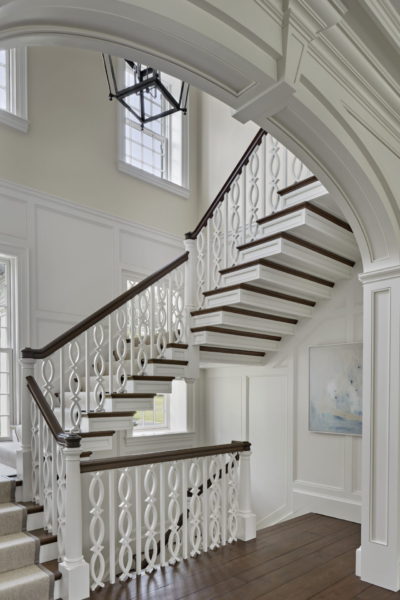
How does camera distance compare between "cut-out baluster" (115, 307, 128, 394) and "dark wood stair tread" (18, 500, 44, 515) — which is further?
"cut-out baluster" (115, 307, 128, 394)

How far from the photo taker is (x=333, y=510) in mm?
5215

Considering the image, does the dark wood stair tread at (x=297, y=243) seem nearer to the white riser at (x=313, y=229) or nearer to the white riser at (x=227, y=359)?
the white riser at (x=313, y=229)

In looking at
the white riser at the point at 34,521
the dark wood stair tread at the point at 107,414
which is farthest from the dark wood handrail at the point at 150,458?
the white riser at the point at 34,521

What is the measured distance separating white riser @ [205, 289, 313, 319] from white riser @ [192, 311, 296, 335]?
4.7 inches

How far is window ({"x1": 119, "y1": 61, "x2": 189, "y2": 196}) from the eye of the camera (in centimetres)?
699

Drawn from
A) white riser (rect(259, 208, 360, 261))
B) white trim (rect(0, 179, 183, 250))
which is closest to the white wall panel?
white trim (rect(0, 179, 183, 250))

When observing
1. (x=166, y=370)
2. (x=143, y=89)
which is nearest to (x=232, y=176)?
(x=143, y=89)

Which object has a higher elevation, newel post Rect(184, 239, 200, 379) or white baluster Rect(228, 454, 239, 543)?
newel post Rect(184, 239, 200, 379)

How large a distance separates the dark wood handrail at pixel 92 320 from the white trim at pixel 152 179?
2.27 m

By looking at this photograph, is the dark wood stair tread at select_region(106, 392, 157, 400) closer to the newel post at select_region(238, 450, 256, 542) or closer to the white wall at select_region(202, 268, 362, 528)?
the newel post at select_region(238, 450, 256, 542)

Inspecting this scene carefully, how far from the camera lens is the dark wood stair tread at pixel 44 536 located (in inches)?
145

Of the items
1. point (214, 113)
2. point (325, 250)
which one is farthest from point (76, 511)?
point (214, 113)

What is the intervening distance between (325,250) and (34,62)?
4154mm

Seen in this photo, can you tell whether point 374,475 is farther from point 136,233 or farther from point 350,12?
point 136,233
